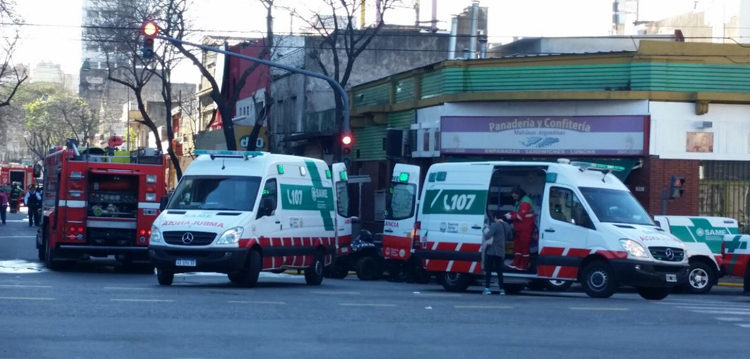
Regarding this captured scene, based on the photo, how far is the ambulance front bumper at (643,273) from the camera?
19.2 m

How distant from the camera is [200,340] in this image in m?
12.1

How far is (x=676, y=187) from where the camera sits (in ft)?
91.3

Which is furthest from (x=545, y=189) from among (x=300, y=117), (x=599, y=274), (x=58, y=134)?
(x=58, y=134)

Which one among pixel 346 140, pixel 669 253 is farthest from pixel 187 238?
pixel 346 140

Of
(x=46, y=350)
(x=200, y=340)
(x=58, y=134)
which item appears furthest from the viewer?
(x=58, y=134)

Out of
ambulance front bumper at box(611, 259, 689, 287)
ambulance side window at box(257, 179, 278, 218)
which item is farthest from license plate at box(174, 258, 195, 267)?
ambulance front bumper at box(611, 259, 689, 287)

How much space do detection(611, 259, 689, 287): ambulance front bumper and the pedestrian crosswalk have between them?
1.83 feet

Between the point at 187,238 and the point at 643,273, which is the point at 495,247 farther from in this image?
the point at 187,238

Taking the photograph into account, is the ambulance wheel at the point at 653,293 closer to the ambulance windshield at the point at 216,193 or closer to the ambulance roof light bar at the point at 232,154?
the ambulance windshield at the point at 216,193

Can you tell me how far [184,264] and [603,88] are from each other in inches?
595

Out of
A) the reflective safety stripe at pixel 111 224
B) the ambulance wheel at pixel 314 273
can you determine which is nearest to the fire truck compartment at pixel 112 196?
the reflective safety stripe at pixel 111 224

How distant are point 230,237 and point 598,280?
6169 millimetres

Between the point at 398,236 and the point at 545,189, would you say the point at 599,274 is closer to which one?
the point at 545,189

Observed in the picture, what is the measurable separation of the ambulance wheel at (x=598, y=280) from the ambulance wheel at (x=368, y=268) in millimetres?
7259
